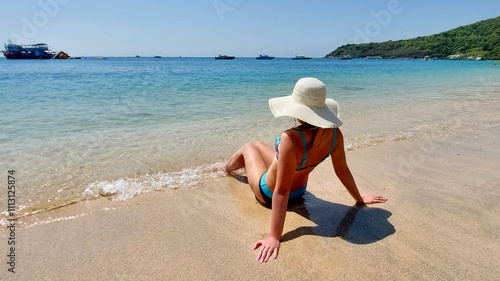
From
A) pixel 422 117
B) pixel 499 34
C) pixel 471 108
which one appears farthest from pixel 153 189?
pixel 499 34

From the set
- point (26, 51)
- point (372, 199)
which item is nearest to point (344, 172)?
point (372, 199)

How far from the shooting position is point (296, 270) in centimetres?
213

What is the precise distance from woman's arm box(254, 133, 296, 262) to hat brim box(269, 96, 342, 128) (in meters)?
0.19

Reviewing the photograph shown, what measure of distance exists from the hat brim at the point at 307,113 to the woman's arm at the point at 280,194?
0.62 feet

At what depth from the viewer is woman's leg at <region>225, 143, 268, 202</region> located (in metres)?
3.09

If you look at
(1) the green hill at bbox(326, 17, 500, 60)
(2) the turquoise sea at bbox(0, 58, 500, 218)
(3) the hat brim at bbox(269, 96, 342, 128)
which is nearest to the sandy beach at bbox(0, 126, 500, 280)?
(2) the turquoise sea at bbox(0, 58, 500, 218)

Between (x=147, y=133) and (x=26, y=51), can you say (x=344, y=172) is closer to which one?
(x=147, y=133)

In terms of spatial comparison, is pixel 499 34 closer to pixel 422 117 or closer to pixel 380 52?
pixel 380 52

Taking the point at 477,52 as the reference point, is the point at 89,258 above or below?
below

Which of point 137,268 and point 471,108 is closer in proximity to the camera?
point 137,268

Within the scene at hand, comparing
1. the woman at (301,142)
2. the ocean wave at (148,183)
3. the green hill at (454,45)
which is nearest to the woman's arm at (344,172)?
the woman at (301,142)

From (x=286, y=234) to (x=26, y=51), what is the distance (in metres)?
90.7

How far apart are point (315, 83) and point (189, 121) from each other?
242 inches

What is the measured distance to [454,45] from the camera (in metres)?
98.1
